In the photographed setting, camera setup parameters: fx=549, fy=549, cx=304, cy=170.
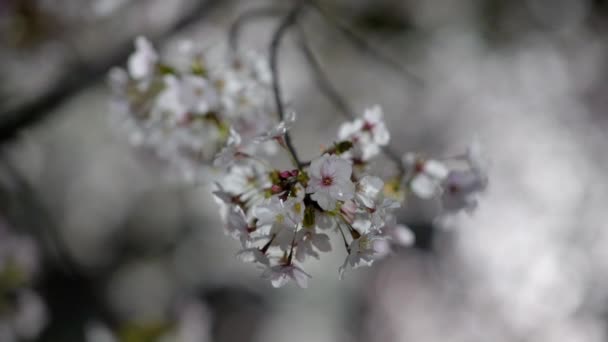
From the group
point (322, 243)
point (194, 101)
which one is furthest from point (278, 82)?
point (322, 243)

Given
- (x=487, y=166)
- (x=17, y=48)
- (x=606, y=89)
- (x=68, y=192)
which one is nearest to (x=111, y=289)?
(x=68, y=192)

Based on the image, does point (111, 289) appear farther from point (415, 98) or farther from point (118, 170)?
point (415, 98)

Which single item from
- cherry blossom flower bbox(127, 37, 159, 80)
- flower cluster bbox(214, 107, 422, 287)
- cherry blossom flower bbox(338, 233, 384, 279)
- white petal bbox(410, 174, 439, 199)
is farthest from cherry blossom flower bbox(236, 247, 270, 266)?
cherry blossom flower bbox(127, 37, 159, 80)

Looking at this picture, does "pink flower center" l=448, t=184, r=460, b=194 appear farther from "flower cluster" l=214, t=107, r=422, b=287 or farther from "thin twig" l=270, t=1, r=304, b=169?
"thin twig" l=270, t=1, r=304, b=169

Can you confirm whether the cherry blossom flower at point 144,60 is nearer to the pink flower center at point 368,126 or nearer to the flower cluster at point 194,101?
the flower cluster at point 194,101

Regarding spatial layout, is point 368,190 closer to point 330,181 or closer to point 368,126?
point 330,181

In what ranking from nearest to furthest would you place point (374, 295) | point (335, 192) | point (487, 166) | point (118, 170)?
1. point (335, 192)
2. point (487, 166)
3. point (118, 170)
4. point (374, 295)

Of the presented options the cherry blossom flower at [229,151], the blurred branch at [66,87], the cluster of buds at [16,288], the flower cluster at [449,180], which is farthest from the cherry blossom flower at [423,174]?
the cluster of buds at [16,288]
